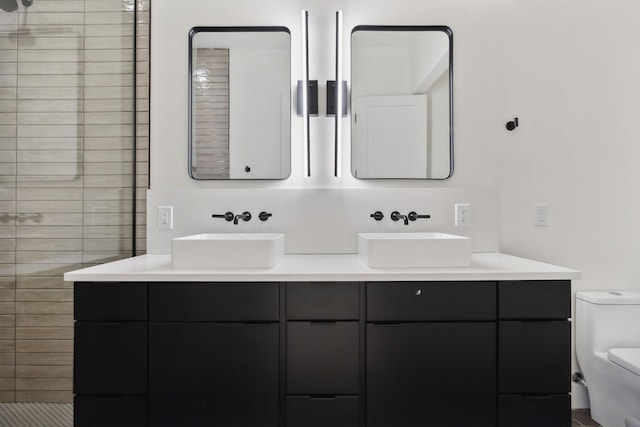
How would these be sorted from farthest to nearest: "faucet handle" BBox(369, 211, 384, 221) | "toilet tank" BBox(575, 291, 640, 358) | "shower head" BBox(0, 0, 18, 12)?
1. "faucet handle" BBox(369, 211, 384, 221)
2. "toilet tank" BBox(575, 291, 640, 358)
3. "shower head" BBox(0, 0, 18, 12)

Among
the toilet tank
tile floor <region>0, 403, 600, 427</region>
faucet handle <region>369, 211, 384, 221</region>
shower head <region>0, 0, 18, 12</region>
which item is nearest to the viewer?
shower head <region>0, 0, 18, 12</region>

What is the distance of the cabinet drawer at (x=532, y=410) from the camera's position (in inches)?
54.9

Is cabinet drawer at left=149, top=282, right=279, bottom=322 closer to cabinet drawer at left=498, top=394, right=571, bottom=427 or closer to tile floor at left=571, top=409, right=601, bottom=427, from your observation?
cabinet drawer at left=498, top=394, right=571, bottom=427

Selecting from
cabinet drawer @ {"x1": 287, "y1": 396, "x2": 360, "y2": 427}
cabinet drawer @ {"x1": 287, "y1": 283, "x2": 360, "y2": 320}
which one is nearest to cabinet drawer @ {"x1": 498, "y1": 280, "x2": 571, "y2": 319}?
cabinet drawer @ {"x1": 287, "y1": 283, "x2": 360, "y2": 320}

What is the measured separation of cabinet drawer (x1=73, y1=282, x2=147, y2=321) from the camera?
1385 mm

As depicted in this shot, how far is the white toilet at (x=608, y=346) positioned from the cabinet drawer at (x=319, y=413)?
125 cm

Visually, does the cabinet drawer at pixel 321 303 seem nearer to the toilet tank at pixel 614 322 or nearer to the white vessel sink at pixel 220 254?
the white vessel sink at pixel 220 254

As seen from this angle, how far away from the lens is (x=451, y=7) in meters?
2.00

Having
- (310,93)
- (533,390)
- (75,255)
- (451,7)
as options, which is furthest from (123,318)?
(451,7)

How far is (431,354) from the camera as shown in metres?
1.39

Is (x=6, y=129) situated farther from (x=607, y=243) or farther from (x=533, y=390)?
(x=607, y=243)

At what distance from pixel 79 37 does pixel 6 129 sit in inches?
23.6

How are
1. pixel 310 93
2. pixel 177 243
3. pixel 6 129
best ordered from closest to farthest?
pixel 6 129 < pixel 177 243 < pixel 310 93

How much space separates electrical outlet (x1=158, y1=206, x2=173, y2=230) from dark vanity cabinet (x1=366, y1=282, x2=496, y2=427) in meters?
1.12
